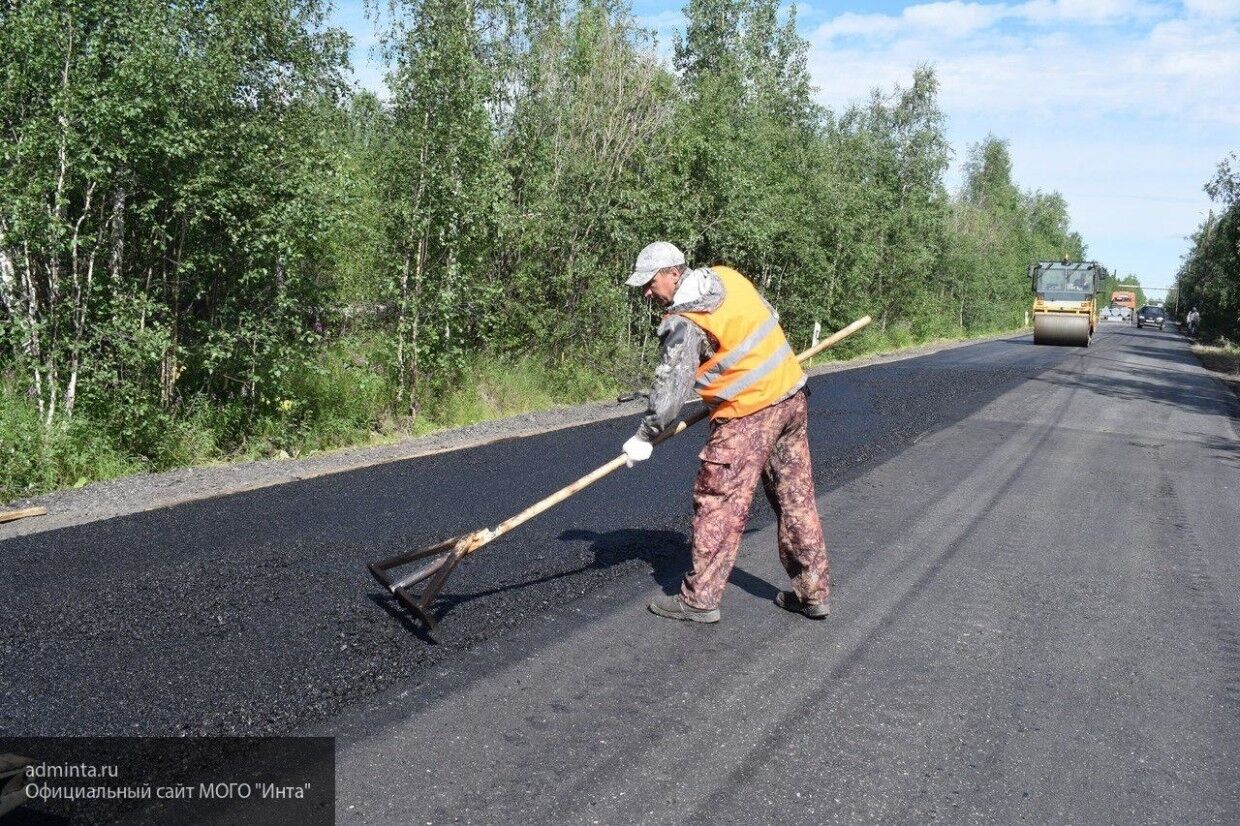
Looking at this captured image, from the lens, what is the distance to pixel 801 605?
4.41 meters

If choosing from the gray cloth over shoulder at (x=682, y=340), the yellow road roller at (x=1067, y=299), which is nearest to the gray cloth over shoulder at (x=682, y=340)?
the gray cloth over shoulder at (x=682, y=340)

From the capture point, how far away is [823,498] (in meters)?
6.87

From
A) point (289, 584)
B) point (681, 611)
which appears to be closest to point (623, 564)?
point (681, 611)

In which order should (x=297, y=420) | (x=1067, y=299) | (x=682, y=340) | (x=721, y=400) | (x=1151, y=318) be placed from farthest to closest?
(x=1151, y=318) → (x=1067, y=299) → (x=297, y=420) → (x=721, y=400) → (x=682, y=340)

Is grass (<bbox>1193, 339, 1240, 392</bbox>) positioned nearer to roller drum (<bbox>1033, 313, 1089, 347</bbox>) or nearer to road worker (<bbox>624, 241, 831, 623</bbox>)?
roller drum (<bbox>1033, 313, 1089, 347</bbox>)

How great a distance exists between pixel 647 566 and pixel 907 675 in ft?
5.62

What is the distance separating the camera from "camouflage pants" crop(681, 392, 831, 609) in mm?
4219

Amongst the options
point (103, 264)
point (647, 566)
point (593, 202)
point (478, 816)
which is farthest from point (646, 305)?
point (478, 816)

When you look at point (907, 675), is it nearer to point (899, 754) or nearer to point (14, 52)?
point (899, 754)

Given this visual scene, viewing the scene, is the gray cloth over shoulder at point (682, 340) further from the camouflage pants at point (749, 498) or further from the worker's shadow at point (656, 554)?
the worker's shadow at point (656, 554)

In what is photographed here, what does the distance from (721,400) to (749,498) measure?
1.48ft

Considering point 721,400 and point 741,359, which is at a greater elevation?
point 741,359

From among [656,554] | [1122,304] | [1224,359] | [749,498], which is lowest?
[1224,359]

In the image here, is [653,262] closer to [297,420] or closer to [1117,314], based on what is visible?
[297,420]
